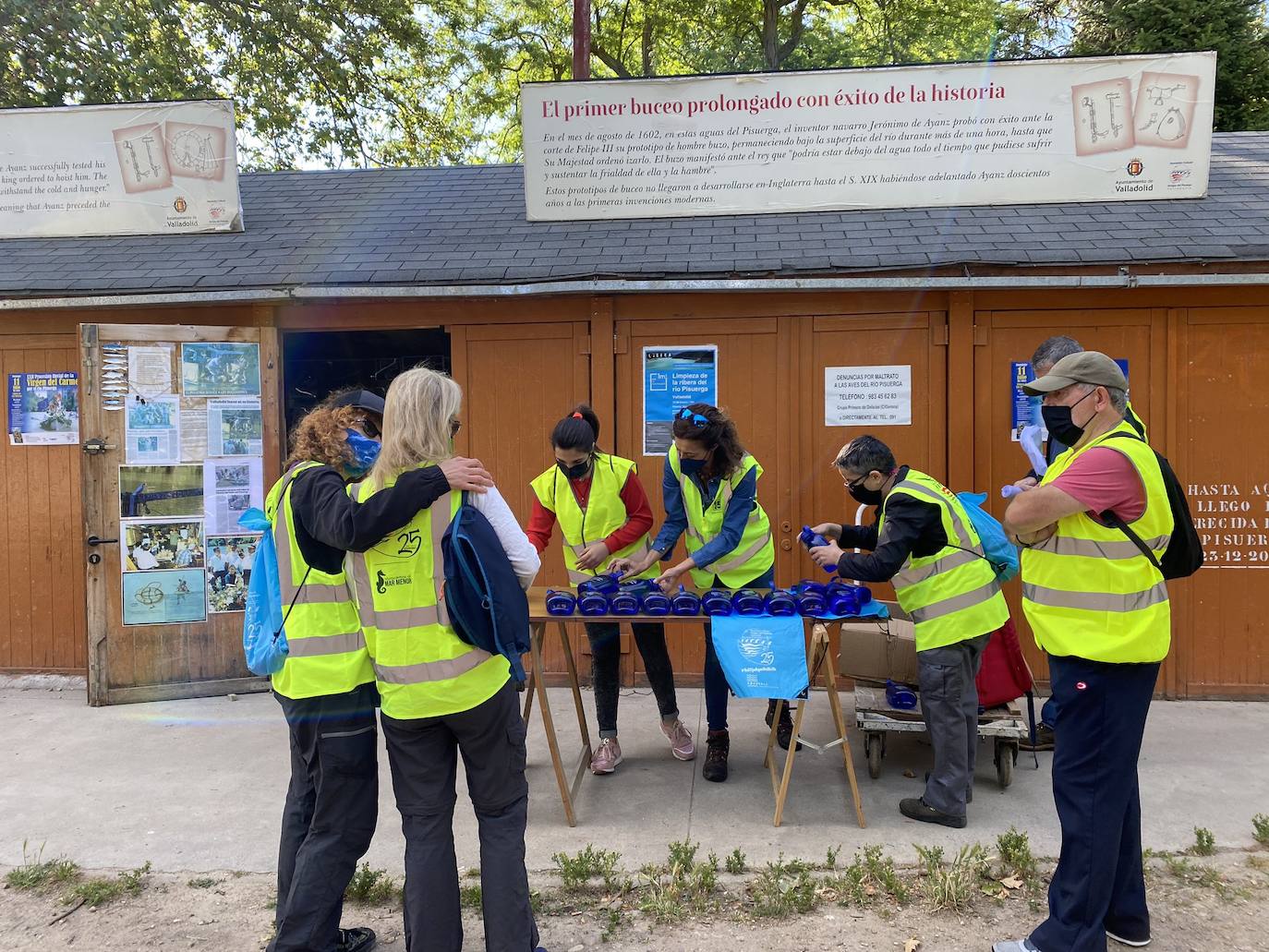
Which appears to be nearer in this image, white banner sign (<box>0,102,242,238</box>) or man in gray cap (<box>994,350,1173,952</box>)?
man in gray cap (<box>994,350,1173,952</box>)

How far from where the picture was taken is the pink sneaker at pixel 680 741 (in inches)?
185

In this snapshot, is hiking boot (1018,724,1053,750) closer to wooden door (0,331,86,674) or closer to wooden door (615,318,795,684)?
wooden door (615,318,795,684)

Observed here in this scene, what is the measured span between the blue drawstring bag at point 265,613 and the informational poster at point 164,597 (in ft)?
11.8

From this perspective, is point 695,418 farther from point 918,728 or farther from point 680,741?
point 918,728

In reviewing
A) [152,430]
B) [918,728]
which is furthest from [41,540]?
[918,728]

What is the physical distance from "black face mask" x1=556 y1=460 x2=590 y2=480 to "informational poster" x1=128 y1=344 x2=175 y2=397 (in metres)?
3.24

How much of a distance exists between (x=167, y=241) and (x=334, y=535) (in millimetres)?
5479

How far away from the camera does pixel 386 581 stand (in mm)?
2602

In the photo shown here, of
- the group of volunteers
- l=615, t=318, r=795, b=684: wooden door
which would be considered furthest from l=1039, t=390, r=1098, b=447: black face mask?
l=615, t=318, r=795, b=684: wooden door

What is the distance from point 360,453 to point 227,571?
12.9 ft

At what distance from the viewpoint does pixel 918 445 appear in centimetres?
577

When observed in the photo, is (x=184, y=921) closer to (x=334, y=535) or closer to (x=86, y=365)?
(x=334, y=535)

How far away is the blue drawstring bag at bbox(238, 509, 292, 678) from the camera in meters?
2.81

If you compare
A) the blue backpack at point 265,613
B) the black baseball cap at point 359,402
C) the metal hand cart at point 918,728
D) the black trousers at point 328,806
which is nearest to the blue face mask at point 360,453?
the black baseball cap at point 359,402
